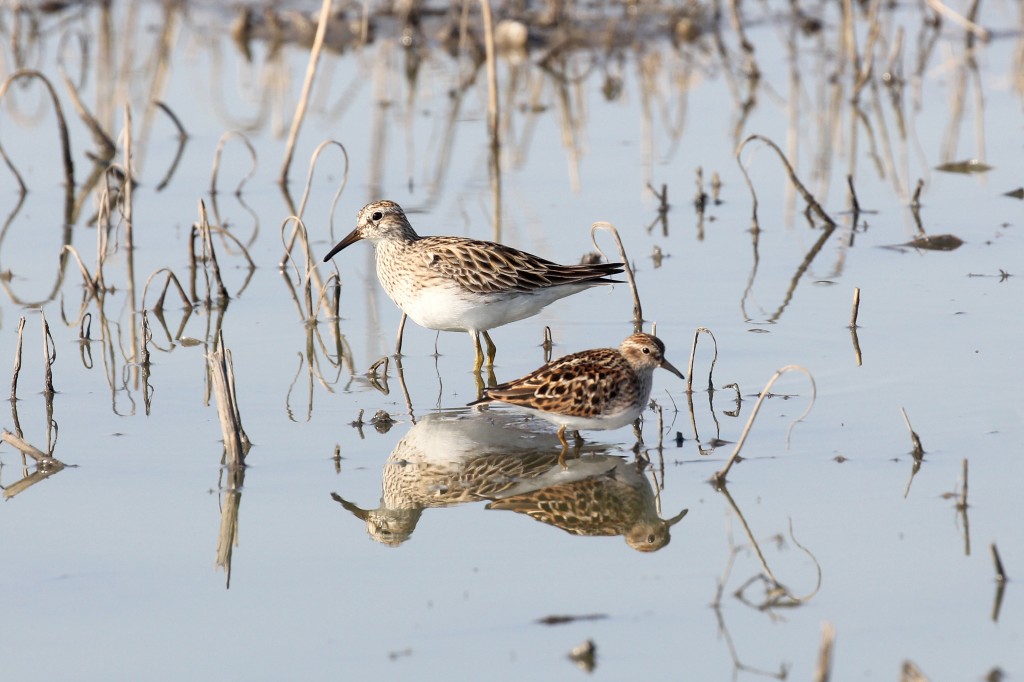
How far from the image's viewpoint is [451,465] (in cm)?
847

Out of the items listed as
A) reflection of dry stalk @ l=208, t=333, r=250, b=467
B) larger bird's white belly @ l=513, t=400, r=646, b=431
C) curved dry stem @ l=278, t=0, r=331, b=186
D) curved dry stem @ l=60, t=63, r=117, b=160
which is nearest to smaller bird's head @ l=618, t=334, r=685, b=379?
larger bird's white belly @ l=513, t=400, r=646, b=431

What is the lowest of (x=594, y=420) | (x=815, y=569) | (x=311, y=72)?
(x=815, y=569)

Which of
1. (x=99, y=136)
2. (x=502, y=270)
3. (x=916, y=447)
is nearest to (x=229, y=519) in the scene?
(x=502, y=270)

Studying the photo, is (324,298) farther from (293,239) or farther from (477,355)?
(477,355)

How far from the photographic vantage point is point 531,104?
1891 centimetres

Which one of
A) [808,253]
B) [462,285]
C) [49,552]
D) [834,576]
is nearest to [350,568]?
[49,552]

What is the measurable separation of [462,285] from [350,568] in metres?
3.28

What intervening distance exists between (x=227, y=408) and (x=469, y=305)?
2.51m

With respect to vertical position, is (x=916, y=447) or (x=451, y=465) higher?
(x=916, y=447)

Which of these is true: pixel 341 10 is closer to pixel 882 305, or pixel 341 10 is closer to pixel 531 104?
pixel 531 104

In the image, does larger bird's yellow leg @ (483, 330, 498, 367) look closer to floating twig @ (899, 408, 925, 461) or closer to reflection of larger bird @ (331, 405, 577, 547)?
reflection of larger bird @ (331, 405, 577, 547)

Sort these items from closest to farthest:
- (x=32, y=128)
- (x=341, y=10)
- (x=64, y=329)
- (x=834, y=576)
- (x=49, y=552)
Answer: (x=834, y=576)
(x=49, y=552)
(x=64, y=329)
(x=32, y=128)
(x=341, y=10)

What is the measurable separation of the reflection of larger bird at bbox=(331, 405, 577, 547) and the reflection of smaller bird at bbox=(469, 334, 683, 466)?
299 millimetres

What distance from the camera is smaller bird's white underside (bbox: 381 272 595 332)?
10086 millimetres
